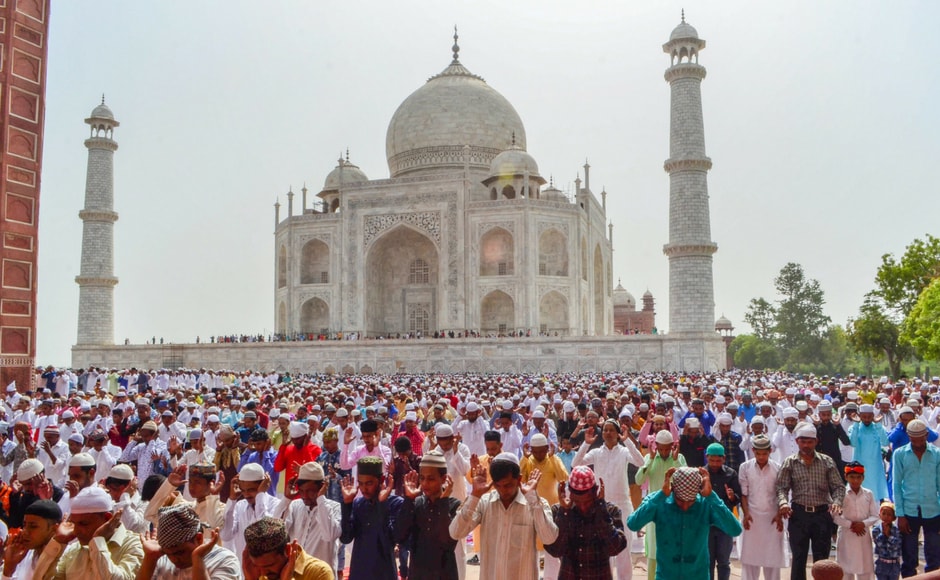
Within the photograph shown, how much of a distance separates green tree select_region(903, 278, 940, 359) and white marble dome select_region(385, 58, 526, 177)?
20.2m

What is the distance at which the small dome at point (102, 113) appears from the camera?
110ft

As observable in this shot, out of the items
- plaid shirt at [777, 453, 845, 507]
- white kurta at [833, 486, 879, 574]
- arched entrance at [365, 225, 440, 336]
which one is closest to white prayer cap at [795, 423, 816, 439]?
plaid shirt at [777, 453, 845, 507]

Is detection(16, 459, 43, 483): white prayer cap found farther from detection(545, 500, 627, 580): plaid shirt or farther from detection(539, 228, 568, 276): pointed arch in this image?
detection(539, 228, 568, 276): pointed arch

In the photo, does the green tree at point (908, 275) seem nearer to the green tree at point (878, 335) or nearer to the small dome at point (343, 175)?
the green tree at point (878, 335)

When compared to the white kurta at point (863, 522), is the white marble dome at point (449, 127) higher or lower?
higher

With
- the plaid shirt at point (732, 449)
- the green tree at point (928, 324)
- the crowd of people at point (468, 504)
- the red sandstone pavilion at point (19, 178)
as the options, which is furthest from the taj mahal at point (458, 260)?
the plaid shirt at point (732, 449)

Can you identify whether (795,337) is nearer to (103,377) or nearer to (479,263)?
(479,263)

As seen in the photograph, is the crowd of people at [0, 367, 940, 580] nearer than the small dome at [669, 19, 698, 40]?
Yes

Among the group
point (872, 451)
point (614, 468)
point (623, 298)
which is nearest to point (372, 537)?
point (614, 468)

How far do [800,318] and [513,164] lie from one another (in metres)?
19.6

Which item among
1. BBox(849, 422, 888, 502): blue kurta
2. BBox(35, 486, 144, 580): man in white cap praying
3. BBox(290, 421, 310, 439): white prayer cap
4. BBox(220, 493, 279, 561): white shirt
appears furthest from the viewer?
BBox(849, 422, 888, 502): blue kurta

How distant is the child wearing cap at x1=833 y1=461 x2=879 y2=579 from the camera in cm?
Result: 496

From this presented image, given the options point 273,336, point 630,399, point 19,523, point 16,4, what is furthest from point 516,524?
point 273,336

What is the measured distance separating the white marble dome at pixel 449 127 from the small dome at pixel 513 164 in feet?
7.69
